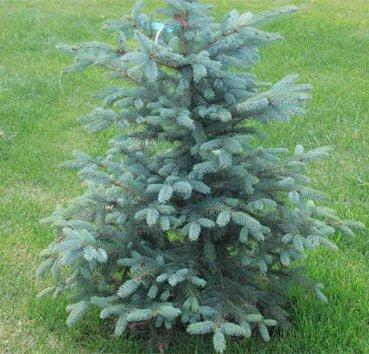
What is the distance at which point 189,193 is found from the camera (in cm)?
392

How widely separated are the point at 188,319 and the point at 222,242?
1.71ft

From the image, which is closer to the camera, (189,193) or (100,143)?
(189,193)

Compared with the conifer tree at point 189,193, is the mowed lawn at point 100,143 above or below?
below

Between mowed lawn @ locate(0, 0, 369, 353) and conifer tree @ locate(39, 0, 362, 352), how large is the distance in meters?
0.23

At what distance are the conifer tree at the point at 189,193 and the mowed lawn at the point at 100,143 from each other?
233 millimetres

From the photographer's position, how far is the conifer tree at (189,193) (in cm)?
392

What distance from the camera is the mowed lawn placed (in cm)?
438

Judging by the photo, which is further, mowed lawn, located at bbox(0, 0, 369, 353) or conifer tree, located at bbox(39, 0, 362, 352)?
mowed lawn, located at bbox(0, 0, 369, 353)

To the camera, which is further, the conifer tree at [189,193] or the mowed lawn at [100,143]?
the mowed lawn at [100,143]

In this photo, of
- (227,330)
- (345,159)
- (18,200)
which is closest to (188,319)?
(227,330)

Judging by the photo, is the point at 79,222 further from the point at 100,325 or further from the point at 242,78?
the point at 242,78

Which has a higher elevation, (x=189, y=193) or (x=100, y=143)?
(x=189, y=193)

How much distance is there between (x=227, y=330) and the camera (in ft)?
12.5

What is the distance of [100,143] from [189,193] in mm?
3668
